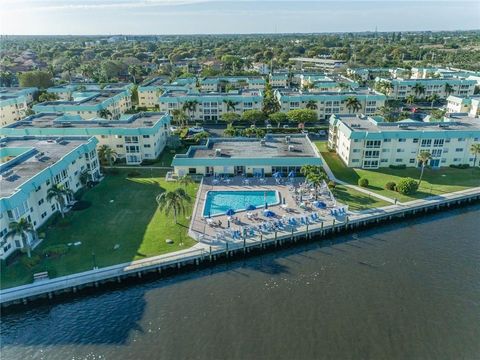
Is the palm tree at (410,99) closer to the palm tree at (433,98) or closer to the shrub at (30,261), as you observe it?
the palm tree at (433,98)

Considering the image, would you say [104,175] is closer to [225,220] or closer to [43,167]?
[43,167]

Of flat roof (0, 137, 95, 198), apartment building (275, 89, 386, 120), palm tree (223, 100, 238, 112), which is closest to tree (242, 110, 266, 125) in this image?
palm tree (223, 100, 238, 112)

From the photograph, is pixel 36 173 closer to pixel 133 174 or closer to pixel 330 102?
pixel 133 174

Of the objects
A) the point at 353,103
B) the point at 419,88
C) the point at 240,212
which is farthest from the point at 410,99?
the point at 240,212

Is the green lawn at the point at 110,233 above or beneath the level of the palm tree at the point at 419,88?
beneath

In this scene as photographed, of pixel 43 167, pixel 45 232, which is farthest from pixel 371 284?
pixel 43 167

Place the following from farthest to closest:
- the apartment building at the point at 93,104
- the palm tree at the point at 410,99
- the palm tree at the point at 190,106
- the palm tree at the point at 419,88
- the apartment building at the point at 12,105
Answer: the palm tree at the point at 419,88
the palm tree at the point at 410,99
the apartment building at the point at 12,105
the palm tree at the point at 190,106
the apartment building at the point at 93,104

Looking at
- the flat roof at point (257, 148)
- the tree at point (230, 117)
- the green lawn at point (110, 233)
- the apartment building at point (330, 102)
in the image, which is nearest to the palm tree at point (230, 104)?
the tree at point (230, 117)

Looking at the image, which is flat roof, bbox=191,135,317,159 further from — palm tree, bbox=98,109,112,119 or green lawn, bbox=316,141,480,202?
palm tree, bbox=98,109,112,119
